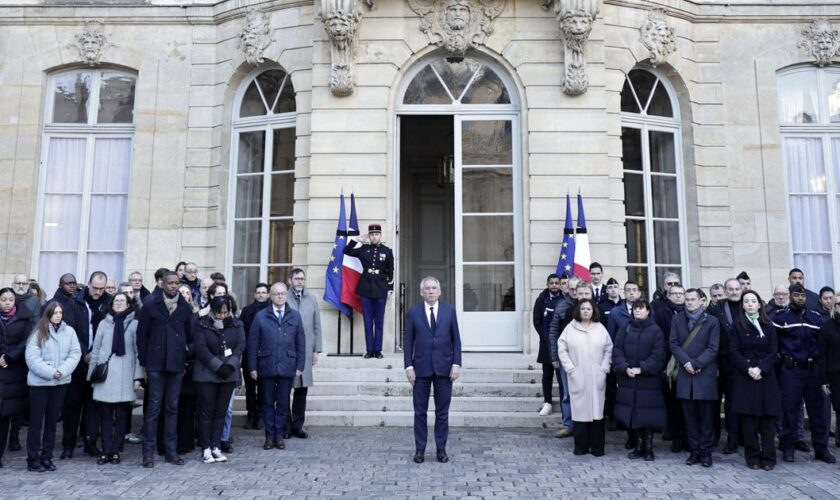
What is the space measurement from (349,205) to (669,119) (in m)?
5.71

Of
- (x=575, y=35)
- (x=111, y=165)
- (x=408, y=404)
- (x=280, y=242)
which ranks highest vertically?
(x=575, y=35)

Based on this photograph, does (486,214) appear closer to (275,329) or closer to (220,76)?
(275,329)

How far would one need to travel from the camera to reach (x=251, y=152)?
36.8 feet

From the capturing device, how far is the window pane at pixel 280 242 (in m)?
10.8

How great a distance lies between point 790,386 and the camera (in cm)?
654

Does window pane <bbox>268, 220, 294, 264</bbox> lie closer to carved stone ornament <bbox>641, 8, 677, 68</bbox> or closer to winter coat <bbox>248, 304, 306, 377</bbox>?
winter coat <bbox>248, 304, 306, 377</bbox>

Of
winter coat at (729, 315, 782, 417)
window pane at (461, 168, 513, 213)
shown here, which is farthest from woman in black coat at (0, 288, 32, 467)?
winter coat at (729, 315, 782, 417)

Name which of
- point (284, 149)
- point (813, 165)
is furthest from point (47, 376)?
point (813, 165)

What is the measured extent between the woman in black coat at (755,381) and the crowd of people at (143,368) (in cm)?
438

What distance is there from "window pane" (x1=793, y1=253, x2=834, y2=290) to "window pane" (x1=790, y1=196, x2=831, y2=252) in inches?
5.4

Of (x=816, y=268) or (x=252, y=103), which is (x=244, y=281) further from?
(x=816, y=268)

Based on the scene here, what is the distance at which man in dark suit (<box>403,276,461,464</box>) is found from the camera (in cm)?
619

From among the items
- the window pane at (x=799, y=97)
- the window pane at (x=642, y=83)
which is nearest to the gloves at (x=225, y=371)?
the window pane at (x=642, y=83)

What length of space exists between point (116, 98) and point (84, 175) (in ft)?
4.84
